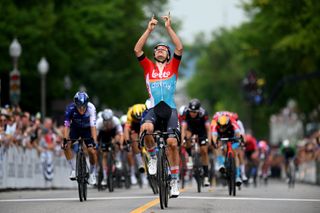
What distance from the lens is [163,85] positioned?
19500mm

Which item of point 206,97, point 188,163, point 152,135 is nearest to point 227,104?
point 206,97

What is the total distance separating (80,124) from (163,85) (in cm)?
358

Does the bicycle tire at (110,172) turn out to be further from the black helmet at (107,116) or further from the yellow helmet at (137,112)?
the yellow helmet at (137,112)

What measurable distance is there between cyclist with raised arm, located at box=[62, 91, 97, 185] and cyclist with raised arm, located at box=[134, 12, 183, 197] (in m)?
2.90

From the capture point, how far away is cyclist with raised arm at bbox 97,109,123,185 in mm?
28656

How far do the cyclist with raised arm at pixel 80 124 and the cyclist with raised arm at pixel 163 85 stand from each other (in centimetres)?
290

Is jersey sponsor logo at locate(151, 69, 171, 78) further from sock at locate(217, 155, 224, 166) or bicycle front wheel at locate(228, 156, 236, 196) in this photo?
sock at locate(217, 155, 224, 166)

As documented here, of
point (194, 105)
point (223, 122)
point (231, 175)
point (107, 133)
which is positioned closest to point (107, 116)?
point (107, 133)

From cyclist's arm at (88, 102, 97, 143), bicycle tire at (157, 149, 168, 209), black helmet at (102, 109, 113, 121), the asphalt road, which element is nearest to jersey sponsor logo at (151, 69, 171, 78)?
bicycle tire at (157, 149, 168, 209)

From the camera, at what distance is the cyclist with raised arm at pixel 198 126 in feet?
89.0

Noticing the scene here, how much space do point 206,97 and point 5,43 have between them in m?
83.0

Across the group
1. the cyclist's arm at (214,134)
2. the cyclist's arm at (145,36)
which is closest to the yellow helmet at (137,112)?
the cyclist's arm at (214,134)

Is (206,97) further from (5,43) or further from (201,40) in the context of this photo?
(5,43)

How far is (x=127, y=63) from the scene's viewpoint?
68500mm
